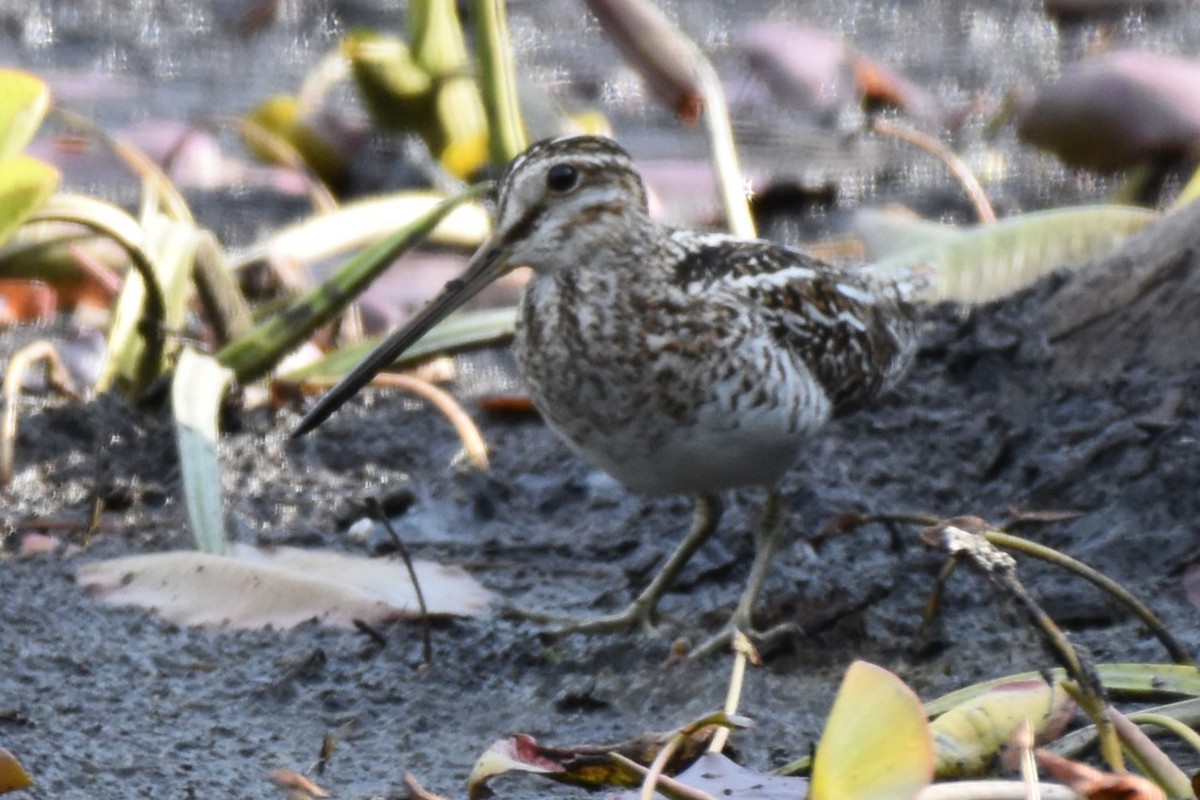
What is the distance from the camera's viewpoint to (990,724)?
2162mm

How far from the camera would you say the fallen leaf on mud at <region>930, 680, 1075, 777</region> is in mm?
2137

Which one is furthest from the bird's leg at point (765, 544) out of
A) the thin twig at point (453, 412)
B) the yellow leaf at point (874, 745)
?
the yellow leaf at point (874, 745)

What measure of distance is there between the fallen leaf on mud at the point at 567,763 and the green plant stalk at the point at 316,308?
1.79 metres

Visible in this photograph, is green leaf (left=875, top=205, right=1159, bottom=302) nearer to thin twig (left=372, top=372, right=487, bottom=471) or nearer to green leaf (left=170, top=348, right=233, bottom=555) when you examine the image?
thin twig (left=372, top=372, right=487, bottom=471)

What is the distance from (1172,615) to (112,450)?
2093mm

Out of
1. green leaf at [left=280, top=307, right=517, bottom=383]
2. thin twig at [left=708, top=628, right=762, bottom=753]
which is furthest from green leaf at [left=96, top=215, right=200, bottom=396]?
thin twig at [left=708, top=628, right=762, bottom=753]

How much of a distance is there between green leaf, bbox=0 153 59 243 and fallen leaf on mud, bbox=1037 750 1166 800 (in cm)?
218

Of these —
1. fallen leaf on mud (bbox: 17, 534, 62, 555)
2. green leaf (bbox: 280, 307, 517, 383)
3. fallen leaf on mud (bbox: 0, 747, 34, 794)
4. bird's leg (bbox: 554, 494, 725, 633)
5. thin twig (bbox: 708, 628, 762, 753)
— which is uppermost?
fallen leaf on mud (bbox: 0, 747, 34, 794)

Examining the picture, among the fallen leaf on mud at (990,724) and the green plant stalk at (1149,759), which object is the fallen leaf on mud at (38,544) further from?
the green plant stalk at (1149,759)

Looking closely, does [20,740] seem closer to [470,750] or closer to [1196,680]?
[470,750]

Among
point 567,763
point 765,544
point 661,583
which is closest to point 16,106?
point 661,583

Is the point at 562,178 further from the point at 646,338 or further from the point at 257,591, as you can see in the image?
the point at 257,591

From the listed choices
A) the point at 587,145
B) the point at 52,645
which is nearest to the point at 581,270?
the point at 587,145

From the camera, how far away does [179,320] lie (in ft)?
13.0
